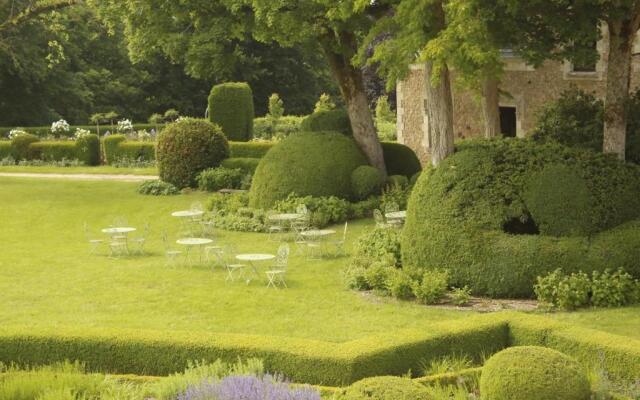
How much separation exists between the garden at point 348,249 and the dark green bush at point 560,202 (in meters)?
0.03

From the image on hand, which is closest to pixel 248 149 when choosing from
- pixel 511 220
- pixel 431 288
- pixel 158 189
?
pixel 158 189

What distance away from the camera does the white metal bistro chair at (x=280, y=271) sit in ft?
54.3

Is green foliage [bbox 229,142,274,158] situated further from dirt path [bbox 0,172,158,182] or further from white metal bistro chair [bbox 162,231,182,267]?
white metal bistro chair [bbox 162,231,182,267]

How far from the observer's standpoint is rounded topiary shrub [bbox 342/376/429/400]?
26.4ft

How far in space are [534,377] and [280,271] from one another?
7938 millimetres

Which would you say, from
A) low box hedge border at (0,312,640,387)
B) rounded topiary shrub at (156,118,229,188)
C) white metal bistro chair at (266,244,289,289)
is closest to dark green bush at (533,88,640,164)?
white metal bistro chair at (266,244,289,289)

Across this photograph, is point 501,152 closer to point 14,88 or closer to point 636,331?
point 636,331

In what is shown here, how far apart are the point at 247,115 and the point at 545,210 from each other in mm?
21664

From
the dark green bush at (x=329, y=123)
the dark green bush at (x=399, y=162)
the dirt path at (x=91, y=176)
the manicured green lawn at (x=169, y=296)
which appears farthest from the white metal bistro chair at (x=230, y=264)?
the dirt path at (x=91, y=176)

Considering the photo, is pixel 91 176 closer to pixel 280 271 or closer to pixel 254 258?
pixel 254 258

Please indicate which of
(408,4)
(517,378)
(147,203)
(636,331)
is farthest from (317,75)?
(517,378)

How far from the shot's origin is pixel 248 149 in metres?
32.6

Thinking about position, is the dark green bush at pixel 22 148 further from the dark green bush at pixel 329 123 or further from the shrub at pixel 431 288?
the shrub at pixel 431 288

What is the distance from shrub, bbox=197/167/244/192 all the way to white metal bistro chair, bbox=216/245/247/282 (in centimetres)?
834
